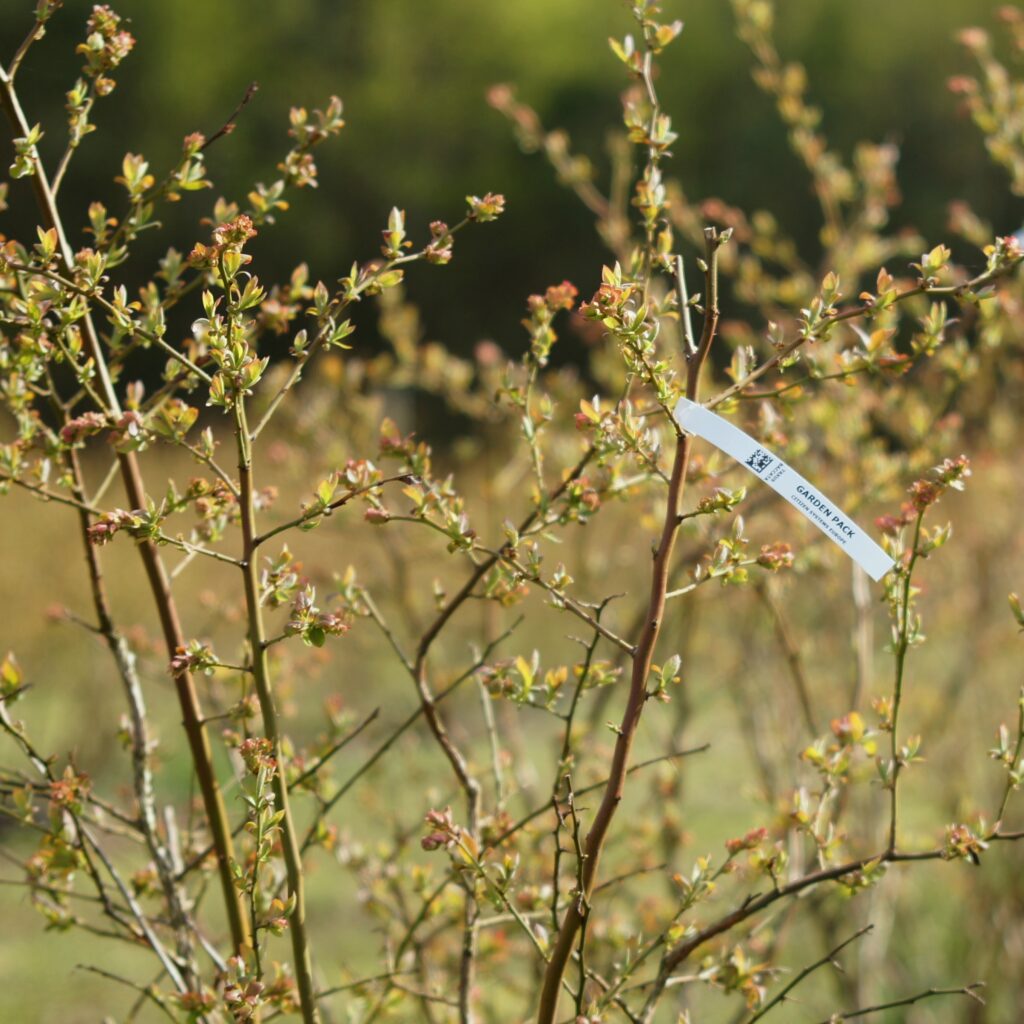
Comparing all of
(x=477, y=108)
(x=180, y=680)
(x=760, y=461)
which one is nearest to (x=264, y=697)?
(x=180, y=680)

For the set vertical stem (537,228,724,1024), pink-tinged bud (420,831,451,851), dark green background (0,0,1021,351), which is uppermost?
dark green background (0,0,1021,351)

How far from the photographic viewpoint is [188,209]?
10523 millimetres

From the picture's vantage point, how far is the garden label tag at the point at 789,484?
1037mm

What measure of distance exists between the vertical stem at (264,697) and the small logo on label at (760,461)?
409 millimetres

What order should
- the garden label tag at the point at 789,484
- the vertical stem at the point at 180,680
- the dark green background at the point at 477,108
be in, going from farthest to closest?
the dark green background at the point at 477,108 < the vertical stem at the point at 180,680 < the garden label tag at the point at 789,484

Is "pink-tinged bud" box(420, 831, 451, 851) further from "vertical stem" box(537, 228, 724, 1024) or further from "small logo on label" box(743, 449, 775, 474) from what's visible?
"small logo on label" box(743, 449, 775, 474)

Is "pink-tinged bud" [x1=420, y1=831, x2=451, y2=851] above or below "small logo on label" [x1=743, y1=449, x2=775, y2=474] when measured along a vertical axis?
below

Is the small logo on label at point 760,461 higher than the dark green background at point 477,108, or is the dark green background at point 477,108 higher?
the dark green background at point 477,108

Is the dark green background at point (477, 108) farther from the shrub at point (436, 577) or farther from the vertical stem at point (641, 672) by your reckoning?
the vertical stem at point (641, 672)

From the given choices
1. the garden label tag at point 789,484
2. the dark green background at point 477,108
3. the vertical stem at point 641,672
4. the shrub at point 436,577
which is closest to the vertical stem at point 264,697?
the shrub at point 436,577

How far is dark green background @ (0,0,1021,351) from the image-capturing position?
10.7 m

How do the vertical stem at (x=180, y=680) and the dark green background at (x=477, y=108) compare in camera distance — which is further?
the dark green background at (x=477, y=108)

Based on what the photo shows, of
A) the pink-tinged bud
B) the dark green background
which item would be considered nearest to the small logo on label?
the pink-tinged bud

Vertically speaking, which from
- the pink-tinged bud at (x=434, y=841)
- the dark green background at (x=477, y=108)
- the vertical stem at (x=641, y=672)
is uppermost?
the dark green background at (x=477, y=108)
